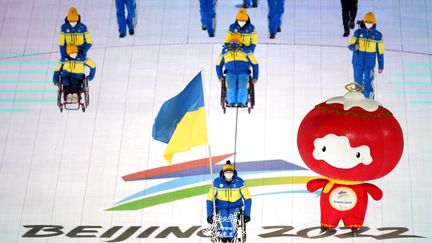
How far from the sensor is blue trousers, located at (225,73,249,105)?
11828 millimetres

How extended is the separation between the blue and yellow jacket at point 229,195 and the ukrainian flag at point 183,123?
55 cm

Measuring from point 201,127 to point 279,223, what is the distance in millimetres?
1876

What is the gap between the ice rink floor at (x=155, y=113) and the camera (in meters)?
11.7

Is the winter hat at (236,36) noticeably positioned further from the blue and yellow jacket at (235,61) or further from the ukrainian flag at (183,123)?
the ukrainian flag at (183,123)

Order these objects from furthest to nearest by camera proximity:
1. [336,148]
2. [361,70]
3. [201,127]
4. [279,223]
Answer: [361,70], [279,223], [201,127], [336,148]

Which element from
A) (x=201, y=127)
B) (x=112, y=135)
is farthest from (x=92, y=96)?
(x=201, y=127)

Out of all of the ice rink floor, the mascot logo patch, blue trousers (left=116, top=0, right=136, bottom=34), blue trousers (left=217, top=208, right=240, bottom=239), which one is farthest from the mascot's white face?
blue trousers (left=116, top=0, right=136, bottom=34)

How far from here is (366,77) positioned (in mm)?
12367

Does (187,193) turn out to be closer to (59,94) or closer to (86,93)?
(86,93)

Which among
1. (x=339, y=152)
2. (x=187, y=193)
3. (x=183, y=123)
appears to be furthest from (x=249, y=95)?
(x=339, y=152)

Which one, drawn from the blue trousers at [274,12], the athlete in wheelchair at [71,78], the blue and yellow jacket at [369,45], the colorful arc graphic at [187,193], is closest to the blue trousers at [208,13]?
the blue trousers at [274,12]

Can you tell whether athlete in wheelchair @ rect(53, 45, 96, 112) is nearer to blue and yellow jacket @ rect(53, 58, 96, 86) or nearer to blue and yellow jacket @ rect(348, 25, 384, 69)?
blue and yellow jacket @ rect(53, 58, 96, 86)

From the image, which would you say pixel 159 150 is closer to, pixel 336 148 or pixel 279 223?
pixel 279 223

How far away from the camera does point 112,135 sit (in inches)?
487
